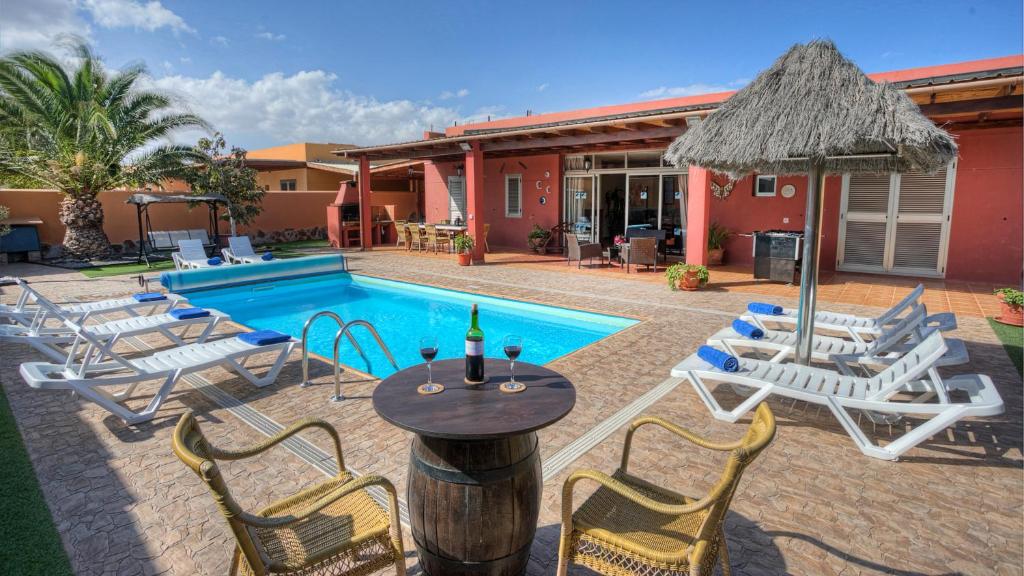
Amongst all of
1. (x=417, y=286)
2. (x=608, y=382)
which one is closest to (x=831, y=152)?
(x=608, y=382)

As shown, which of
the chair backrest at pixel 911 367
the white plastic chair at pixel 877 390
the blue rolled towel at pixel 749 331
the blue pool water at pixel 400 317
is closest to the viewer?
the white plastic chair at pixel 877 390

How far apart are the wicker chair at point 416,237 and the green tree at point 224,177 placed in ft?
15.9

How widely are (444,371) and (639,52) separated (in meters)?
16.5

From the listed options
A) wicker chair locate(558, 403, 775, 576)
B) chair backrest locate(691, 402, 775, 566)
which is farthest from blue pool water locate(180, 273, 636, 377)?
chair backrest locate(691, 402, 775, 566)

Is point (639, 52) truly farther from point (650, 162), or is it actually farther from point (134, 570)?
point (134, 570)

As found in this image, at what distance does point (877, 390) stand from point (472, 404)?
3.33m

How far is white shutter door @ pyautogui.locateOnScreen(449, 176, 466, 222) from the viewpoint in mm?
17875

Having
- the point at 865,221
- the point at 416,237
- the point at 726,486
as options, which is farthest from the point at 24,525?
the point at 416,237

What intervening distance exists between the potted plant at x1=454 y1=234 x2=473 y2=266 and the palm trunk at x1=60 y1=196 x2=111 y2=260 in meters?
9.70

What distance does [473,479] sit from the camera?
216 centimetres

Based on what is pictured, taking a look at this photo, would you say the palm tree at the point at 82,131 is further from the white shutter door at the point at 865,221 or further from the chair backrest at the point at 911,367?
the white shutter door at the point at 865,221

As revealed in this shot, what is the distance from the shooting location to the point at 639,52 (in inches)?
655

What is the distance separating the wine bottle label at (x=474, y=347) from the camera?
8.50 ft

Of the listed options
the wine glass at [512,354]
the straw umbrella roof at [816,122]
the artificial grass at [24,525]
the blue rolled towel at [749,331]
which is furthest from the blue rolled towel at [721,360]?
the artificial grass at [24,525]
